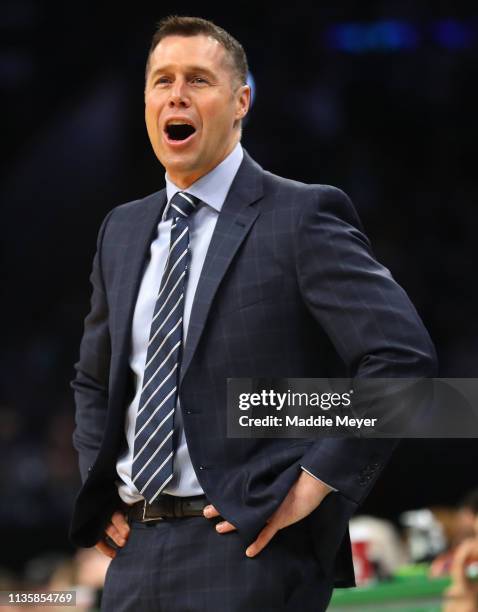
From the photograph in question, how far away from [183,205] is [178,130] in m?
0.15

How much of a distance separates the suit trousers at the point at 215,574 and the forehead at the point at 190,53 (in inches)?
34.7

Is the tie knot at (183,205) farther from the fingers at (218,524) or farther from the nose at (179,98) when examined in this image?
the fingers at (218,524)

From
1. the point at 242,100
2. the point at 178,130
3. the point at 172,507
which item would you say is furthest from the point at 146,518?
the point at 242,100

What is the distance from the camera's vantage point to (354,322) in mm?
2133

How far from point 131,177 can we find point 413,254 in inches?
80.6

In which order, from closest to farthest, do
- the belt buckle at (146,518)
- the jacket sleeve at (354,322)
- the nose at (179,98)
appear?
1. the jacket sleeve at (354,322)
2. the belt buckle at (146,518)
3. the nose at (179,98)

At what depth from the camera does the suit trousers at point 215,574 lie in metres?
2.09

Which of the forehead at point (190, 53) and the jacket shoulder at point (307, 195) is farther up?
the forehead at point (190, 53)

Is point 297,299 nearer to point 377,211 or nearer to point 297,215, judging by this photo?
point 297,215

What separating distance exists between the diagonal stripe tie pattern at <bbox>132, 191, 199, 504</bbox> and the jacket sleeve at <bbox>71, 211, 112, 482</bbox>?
0.21m

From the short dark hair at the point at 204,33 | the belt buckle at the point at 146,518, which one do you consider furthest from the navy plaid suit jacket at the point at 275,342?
the short dark hair at the point at 204,33

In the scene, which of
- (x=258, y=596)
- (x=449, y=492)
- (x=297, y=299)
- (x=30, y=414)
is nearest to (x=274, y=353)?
(x=297, y=299)

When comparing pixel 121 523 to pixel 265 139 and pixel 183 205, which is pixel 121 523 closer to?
pixel 183 205

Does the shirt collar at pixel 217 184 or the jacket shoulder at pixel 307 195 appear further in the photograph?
the shirt collar at pixel 217 184
